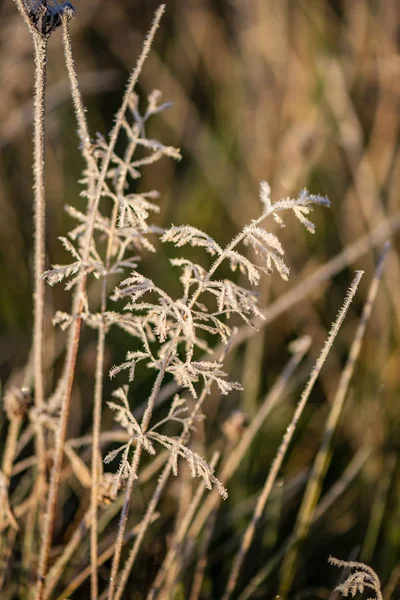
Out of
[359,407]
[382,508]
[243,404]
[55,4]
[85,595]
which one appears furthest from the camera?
[359,407]

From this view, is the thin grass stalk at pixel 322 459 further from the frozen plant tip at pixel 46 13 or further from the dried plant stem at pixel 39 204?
the frozen plant tip at pixel 46 13

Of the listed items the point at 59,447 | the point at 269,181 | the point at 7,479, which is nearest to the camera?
the point at 59,447

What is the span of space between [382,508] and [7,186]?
1.47 m

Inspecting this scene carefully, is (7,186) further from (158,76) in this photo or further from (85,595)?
(85,595)

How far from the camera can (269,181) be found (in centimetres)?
173

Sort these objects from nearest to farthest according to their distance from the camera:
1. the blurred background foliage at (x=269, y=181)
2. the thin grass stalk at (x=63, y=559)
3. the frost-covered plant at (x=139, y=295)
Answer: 1. the frost-covered plant at (x=139, y=295)
2. the thin grass stalk at (x=63, y=559)
3. the blurred background foliage at (x=269, y=181)

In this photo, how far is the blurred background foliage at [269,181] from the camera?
1071 mm

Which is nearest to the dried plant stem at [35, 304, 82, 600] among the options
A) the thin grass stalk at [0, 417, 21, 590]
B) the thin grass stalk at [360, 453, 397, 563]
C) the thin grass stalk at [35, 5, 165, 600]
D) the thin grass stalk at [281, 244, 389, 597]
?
the thin grass stalk at [35, 5, 165, 600]

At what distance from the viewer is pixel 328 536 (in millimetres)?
1041

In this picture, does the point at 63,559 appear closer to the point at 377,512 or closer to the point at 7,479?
the point at 7,479

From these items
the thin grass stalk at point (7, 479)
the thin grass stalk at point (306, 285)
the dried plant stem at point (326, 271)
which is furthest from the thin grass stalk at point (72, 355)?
the dried plant stem at point (326, 271)

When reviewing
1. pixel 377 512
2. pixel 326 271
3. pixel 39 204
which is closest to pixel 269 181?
pixel 326 271

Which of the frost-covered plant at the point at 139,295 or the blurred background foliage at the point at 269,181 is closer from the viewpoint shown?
the frost-covered plant at the point at 139,295

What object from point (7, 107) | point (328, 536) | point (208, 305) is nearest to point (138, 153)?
point (7, 107)
